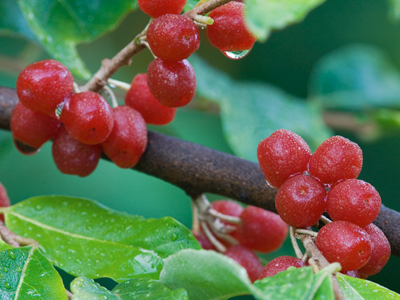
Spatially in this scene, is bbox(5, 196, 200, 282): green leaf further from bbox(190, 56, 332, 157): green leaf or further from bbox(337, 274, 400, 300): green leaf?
bbox(190, 56, 332, 157): green leaf

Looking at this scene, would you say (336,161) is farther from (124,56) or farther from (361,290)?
(124,56)

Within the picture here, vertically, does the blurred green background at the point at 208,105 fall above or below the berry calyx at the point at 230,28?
below

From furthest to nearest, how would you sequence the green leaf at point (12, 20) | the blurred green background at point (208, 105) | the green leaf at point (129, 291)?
the blurred green background at point (208, 105) → the green leaf at point (12, 20) → the green leaf at point (129, 291)

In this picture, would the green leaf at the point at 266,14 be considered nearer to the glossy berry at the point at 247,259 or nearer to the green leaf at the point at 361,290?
the green leaf at the point at 361,290

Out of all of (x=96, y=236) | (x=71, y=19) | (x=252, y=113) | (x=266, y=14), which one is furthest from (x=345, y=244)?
(x=252, y=113)

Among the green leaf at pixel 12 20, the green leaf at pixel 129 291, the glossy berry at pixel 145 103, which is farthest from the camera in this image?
the green leaf at pixel 12 20

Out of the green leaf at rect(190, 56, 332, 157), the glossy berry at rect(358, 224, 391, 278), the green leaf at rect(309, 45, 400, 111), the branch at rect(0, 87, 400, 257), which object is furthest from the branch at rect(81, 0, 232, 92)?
the green leaf at rect(309, 45, 400, 111)

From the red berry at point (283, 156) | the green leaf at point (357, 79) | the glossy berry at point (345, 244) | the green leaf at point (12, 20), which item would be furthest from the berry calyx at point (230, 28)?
the green leaf at point (357, 79)
